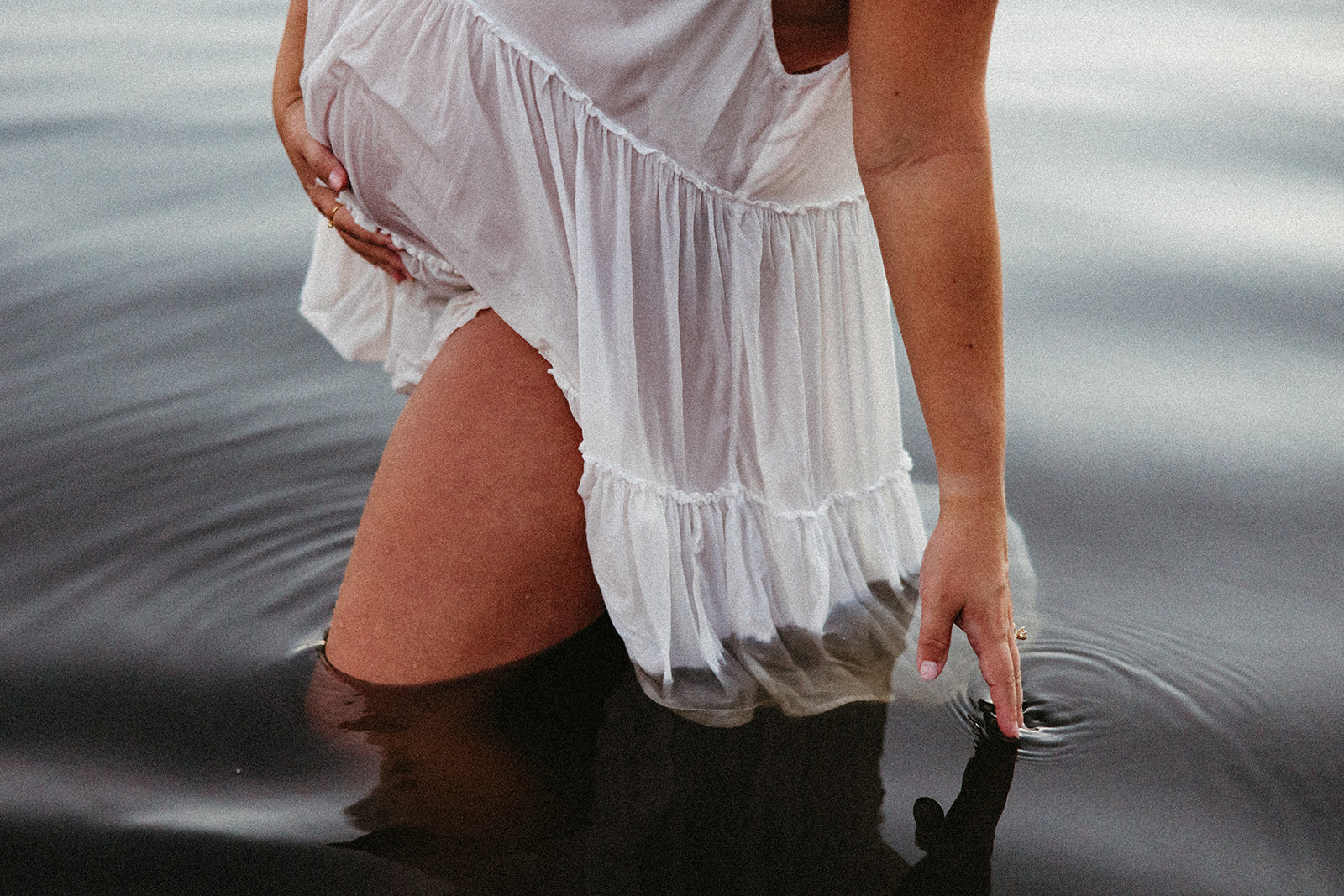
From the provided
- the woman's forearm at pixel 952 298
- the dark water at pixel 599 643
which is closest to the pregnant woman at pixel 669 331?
the woman's forearm at pixel 952 298

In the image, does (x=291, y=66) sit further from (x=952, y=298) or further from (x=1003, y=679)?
(x=1003, y=679)

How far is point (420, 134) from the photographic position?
1.13 m

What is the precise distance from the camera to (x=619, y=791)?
1164 millimetres

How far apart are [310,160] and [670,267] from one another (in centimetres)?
38

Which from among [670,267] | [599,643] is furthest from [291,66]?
[599,643]

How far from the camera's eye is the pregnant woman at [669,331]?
104cm

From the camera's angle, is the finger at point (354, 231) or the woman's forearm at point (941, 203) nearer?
the woman's forearm at point (941, 203)

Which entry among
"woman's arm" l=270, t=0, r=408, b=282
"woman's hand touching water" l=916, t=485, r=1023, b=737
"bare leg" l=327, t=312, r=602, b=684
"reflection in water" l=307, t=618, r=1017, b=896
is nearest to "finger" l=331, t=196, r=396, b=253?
"woman's arm" l=270, t=0, r=408, b=282

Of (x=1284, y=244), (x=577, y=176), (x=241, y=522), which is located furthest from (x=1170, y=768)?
(x=1284, y=244)

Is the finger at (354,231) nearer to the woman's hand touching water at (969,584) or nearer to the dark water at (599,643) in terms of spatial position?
the dark water at (599,643)

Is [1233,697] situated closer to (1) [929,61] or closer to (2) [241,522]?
(1) [929,61]

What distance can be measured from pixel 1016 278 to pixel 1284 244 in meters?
0.54

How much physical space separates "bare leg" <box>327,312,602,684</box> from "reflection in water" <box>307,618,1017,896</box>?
0.16ft

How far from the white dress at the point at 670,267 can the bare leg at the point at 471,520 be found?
0.04m
